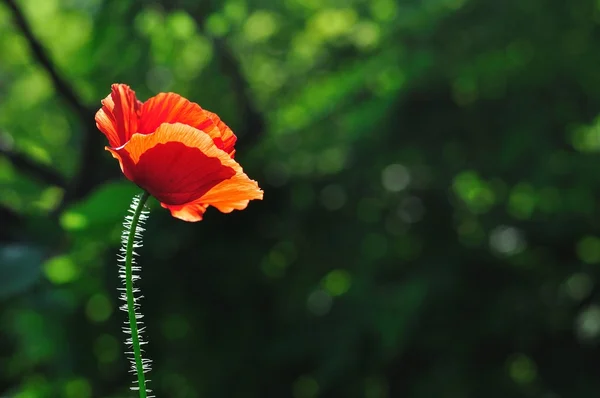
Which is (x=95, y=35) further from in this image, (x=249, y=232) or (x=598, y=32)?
(x=598, y=32)

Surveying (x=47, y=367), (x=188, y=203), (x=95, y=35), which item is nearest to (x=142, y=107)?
(x=188, y=203)

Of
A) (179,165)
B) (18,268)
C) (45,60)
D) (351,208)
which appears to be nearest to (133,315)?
(179,165)

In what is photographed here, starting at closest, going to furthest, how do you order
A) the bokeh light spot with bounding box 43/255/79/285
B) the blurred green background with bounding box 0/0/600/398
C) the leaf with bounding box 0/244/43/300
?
the leaf with bounding box 0/244/43/300 < the bokeh light spot with bounding box 43/255/79/285 < the blurred green background with bounding box 0/0/600/398

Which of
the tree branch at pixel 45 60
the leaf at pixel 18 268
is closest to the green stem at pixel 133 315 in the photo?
the leaf at pixel 18 268

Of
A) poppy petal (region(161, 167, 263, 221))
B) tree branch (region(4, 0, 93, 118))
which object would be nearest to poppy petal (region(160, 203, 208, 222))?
poppy petal (region(161, 167, 263, 221))

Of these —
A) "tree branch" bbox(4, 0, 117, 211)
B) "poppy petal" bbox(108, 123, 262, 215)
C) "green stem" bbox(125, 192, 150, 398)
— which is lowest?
"green stem" bbox(125, 192, 150, 398)

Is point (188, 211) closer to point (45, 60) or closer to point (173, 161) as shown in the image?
point (173, 161)

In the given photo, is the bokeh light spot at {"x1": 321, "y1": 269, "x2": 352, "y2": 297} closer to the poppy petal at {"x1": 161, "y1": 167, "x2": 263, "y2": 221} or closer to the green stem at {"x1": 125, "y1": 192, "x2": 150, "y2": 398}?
the poppy petal at {"x1": 161, "y1": 167, "x2": 263, "y2": 221}

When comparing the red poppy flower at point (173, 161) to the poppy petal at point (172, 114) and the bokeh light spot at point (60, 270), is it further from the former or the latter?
the bokeh light spot at point (60, 270)
